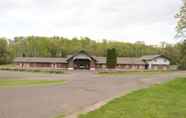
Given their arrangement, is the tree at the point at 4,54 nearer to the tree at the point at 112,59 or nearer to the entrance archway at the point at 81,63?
the entrance archway at the point at 81,63

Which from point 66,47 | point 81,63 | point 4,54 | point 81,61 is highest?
point 66,47

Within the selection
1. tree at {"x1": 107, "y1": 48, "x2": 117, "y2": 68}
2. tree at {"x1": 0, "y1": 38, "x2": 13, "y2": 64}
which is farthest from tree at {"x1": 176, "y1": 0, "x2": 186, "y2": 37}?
tree at {"x1": 0, "y1": 38, "x2": 13, "y2": 64}

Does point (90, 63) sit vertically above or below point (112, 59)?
below

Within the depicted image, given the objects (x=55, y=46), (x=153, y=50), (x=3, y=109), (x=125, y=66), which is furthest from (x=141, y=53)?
(x=3, y=109)

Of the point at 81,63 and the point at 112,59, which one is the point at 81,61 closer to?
the point at 81,63

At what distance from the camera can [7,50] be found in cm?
8912

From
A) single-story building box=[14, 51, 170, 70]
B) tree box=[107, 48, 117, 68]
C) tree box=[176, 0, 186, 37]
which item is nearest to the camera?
tree box=[176, 0, 186, 37]

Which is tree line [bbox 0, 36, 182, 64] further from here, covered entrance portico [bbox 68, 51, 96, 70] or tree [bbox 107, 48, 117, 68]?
tree [bbox 107, 48, 117, 68]

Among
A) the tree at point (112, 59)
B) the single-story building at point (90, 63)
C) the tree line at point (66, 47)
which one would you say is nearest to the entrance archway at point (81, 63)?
the single-story building at point (90, 63)

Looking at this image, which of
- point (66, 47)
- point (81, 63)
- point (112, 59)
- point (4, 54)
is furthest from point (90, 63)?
point (66, 47)

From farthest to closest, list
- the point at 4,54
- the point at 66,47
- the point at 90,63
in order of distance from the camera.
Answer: the point at 66,47
the point at 4,54
the point at 90,63

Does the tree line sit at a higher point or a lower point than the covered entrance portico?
higher

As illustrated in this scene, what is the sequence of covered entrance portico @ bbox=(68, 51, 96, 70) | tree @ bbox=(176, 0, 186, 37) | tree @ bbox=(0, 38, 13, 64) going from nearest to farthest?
tree @ bbox=(176, 0, 186, 37)
covered entrance portico @ bbox=(68, 51, 96, 70)
tree @ bbox=(0, 38, 13, 64)

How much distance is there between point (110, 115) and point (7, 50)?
84478 mm
